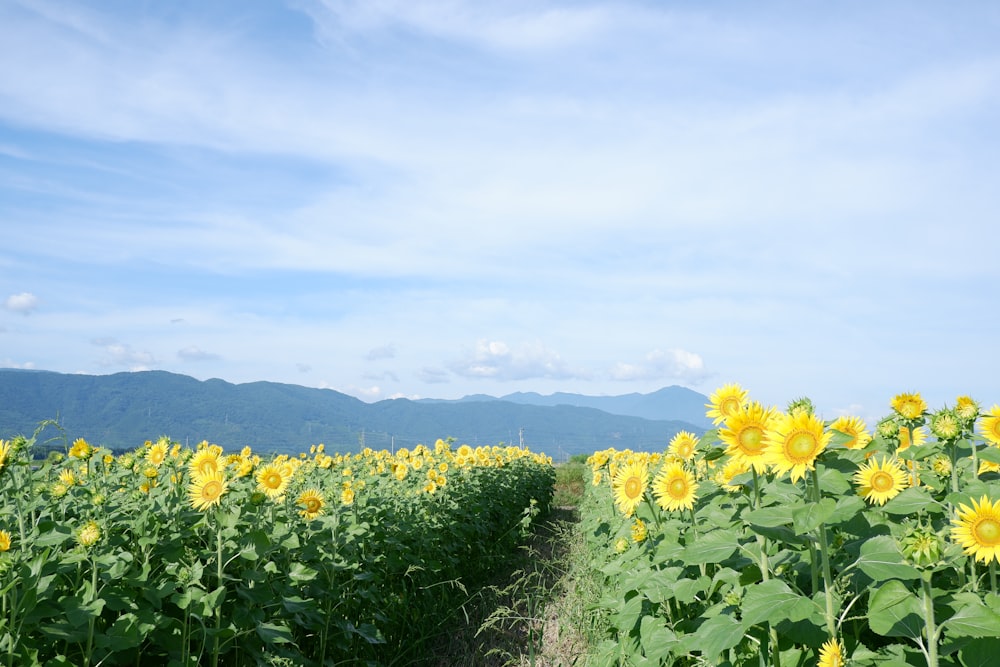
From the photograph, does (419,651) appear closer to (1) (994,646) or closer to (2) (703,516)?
(2) (703,516)

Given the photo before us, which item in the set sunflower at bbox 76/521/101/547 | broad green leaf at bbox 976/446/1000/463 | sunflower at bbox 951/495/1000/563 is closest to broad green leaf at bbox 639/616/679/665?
sunflower at bbox 951/495/1000/563

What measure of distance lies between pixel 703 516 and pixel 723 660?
0.66 m

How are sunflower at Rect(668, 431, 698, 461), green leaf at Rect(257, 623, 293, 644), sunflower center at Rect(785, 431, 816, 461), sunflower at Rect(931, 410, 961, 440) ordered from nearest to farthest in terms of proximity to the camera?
sunflower center at Rect(785, 431, 816, 461)
sunflower at Rect(931, 410, 961, 440)
green leaf at Rect(257, 623, 293, 644)
sunflower at Rect(668, 431, 698, 461)

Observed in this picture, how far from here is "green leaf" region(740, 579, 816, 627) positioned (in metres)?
2.20

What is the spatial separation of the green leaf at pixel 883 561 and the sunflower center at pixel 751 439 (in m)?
0.45

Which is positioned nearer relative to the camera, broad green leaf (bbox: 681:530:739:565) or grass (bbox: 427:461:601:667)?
broad green leaf (bbox: 681:530:739:565)

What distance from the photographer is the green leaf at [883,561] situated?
6.93 ft

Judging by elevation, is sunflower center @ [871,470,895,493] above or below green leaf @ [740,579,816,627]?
above

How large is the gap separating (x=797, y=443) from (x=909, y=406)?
1275 millimetres

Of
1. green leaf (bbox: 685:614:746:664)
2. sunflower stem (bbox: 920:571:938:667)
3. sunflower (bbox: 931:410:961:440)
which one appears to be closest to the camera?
sunflower stem (bbox: 920:571:938:667)

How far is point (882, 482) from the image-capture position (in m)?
2.83

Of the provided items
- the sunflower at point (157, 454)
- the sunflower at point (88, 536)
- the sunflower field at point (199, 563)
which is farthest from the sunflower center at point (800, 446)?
the sunflower at point (157, 454)

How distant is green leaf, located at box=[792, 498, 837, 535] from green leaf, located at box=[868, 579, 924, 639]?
0.27 m

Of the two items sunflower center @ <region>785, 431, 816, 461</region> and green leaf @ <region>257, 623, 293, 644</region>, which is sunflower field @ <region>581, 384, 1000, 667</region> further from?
green leaf @ <region>257, 623, 293, 644</region>
